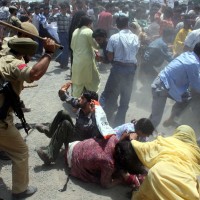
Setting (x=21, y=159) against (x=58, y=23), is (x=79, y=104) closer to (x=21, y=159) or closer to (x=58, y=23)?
(x=21, y=159)

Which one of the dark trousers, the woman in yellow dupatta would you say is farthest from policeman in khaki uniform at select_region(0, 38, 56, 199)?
the woman in yellow dupatta

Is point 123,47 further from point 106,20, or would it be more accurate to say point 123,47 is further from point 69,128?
point 106,20

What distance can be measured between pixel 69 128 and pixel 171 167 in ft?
6.37

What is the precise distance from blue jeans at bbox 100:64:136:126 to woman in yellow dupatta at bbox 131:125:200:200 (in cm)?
237

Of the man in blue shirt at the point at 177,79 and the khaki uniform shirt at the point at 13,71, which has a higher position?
the khaki uniform shirt at the point at 13,71

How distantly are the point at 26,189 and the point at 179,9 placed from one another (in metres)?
9.97

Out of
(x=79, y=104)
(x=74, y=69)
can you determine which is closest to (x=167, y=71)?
(x=79, y=104)

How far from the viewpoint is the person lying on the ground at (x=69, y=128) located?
4434 mm

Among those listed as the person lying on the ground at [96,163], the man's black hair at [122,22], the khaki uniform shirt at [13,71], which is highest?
the man's black hair at [122,22]

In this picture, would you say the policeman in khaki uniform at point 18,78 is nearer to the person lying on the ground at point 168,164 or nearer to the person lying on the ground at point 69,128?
the person lying on the ground at point 69,128

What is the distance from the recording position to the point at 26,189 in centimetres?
387

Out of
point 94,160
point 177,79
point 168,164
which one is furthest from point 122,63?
point 168,164

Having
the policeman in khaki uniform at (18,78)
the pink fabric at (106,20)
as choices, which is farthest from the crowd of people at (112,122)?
the pink fabric at (106,20)

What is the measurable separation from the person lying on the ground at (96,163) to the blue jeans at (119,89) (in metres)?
1.76
